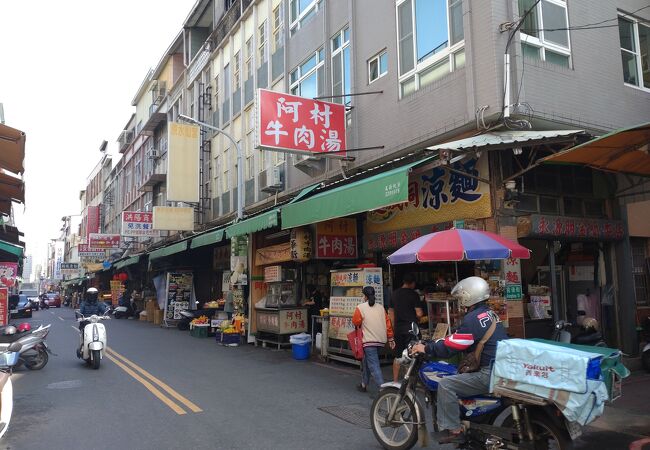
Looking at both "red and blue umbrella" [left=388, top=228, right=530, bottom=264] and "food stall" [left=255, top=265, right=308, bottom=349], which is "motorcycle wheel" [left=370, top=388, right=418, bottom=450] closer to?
"red and blue umbrella" [left=388, top=228, right=530, bottom=264]

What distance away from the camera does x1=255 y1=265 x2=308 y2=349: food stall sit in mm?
13906

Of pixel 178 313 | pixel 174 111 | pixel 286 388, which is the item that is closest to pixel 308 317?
→ pixel 286 388

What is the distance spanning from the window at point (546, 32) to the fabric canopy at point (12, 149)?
952 cm

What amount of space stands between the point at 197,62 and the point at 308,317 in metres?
18.4

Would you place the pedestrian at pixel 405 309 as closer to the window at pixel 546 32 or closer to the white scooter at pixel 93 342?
the window at pixel 546 32

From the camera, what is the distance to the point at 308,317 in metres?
14.4

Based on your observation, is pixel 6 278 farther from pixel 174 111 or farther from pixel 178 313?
pixel 174 111

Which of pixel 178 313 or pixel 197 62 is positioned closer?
pixel 178 313

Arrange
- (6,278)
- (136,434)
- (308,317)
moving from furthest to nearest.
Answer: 1. (6,278)
2. (308,317)
3. (136,434)

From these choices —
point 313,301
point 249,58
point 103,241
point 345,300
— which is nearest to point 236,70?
point 249,58

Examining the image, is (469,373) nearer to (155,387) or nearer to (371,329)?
(371,329)

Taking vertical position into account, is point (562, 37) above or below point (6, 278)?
above

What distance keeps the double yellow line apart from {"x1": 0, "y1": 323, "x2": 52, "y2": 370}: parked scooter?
5.21ft

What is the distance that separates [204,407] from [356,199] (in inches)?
172
